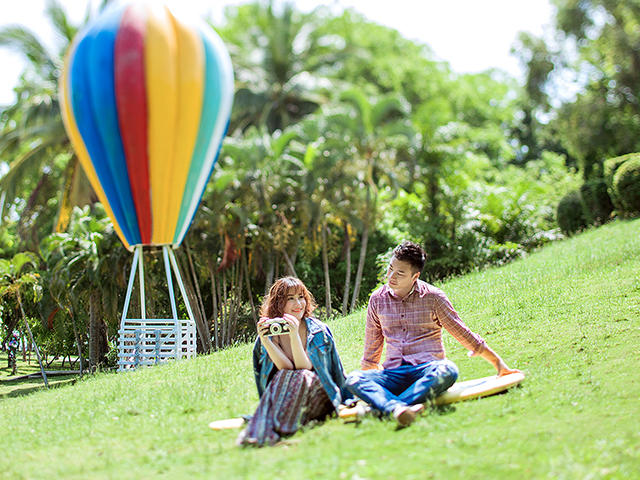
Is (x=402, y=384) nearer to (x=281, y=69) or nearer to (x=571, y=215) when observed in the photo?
(x=571, y=215)

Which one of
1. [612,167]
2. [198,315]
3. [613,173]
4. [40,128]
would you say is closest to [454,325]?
[613,173]

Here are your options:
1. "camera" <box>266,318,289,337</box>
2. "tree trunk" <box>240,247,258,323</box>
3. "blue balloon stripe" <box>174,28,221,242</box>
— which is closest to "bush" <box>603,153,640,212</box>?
"tree trunk" <box>240,247,258,323</box>

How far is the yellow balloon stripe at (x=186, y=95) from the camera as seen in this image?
36.1 ft

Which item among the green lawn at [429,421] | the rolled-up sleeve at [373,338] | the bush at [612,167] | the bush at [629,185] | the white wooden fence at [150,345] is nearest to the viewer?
the green lawn at [429,421]

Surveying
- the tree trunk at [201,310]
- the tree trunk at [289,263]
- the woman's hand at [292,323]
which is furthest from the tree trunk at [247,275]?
the woman's hand at [292,323]

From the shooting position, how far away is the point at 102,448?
5.47 m

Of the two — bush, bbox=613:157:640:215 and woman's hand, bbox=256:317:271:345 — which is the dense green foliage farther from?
woman's hand, bbox=256:317:271:345

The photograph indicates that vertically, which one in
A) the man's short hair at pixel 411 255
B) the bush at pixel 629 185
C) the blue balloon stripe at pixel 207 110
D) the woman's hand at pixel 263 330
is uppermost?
the blue balloon stripe at pixel 207 110

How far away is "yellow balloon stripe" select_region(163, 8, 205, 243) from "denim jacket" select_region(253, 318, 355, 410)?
6258mm

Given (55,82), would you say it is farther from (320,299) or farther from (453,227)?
(453,227)

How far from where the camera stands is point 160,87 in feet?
35.5

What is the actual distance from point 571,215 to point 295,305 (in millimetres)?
16701

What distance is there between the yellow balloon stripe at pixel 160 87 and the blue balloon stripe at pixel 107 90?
52cm

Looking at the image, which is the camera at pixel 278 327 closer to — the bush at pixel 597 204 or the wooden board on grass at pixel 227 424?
the wooden board on grass at pixel 227 424
